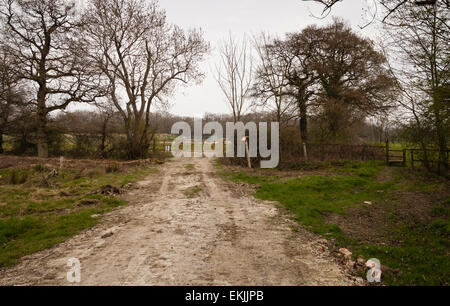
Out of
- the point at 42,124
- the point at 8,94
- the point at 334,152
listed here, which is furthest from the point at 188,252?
the point at 8,94

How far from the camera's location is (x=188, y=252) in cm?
446

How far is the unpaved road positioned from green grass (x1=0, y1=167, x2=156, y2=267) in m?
0.42

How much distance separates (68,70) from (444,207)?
71.3 feet

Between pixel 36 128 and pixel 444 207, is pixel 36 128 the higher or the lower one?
the higher one

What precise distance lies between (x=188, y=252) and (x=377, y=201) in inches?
270

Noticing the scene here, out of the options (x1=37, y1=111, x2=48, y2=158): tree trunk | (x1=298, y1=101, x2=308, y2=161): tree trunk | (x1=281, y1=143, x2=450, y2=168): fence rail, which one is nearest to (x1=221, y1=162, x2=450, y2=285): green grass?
(x1=281, y1=143, x2=450, y2=168): fence rail

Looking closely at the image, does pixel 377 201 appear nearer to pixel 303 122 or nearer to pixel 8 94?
pixel 303 122

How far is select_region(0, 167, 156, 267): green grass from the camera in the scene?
195 inches

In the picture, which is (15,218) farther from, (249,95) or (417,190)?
(249,95)

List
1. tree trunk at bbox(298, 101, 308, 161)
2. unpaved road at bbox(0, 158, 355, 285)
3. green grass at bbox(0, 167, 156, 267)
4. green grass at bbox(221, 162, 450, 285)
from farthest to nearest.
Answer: tree trunk at bbox(298, 101, 308, 161) < green grass at bbox(0, 167, 156, 267) < green grass at bbox(221, 162, 450, 285) < unpaved road at bbox(0, 158, 355, 285)

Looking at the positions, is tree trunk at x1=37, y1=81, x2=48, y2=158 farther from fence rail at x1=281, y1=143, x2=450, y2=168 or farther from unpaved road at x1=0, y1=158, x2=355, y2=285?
fence rail at x1=281, y1=143, x2=450, y2=168
